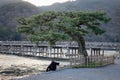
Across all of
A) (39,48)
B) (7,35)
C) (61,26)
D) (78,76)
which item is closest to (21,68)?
(61,26)

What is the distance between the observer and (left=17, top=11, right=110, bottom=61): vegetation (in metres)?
34.0

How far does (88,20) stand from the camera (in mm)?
35156

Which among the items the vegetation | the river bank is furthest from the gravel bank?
the vegetation

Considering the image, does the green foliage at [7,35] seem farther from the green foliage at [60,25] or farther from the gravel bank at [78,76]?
the gravel bank at [78,76]

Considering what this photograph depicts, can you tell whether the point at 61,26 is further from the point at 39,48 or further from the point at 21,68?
the point at 39,48

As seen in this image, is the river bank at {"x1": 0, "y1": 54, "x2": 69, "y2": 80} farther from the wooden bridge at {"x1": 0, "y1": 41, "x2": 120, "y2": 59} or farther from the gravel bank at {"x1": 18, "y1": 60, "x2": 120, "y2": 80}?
the wooden bridge at {"x1": 0, "y1": 41, "x2": 120, "y2": 59}

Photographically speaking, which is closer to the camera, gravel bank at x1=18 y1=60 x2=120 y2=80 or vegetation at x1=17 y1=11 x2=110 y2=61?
gravel bank at x1=18 y1=60 x2=120 y2=80

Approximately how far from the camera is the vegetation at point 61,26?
34.0m

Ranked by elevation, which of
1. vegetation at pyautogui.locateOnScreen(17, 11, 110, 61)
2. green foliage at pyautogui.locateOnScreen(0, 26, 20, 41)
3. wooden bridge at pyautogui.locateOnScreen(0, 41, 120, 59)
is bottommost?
wooden bridge at pyautogui.locateOnScreen(0, 41, 120, 59)

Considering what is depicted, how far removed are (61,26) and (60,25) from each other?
12.5 inches

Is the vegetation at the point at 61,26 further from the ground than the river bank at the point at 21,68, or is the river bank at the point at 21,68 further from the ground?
the vegetation at the point at 61,26

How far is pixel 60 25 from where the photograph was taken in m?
34.2

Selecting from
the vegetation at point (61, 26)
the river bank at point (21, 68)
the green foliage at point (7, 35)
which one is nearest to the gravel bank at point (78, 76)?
the river bank at point (21, 68)

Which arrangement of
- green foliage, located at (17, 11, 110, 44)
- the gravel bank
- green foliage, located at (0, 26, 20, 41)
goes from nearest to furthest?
the gravel bank → green foliage, located at (17, 11, 110, 44) → green foliage, located at (0, 26, 20, 41)
